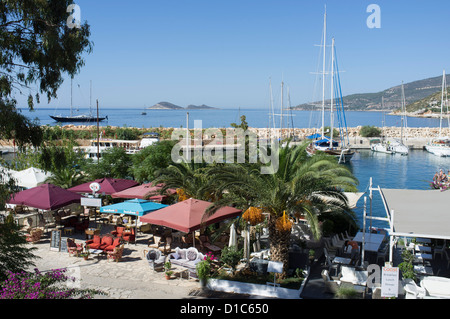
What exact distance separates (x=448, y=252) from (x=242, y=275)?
6.61m

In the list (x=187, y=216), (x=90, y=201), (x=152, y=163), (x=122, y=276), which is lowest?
(x=122, y=276)

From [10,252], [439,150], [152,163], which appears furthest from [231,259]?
Result: [439,150]

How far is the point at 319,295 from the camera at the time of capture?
31.7 ft

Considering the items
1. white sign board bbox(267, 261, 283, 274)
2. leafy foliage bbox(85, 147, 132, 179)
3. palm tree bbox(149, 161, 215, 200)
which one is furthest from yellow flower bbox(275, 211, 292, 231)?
leafy foliage bbox(85, 147, 132, 179)

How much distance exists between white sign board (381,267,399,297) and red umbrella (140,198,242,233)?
4.96 metres

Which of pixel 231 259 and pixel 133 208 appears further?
pixel 133 208

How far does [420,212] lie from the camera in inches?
406

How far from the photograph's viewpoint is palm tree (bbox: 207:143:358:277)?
10.5m

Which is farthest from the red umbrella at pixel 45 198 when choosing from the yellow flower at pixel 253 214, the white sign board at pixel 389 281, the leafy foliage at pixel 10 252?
the white sign board at pixel 389 281

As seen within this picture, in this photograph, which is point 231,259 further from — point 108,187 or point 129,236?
point 108,187

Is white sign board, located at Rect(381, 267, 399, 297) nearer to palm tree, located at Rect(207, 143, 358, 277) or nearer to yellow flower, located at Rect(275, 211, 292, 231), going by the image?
palm tree, located at Rect(207, 143, 358, 277)

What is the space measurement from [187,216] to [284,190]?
3.00 meters

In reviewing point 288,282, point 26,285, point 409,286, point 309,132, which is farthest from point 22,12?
point 309,132
